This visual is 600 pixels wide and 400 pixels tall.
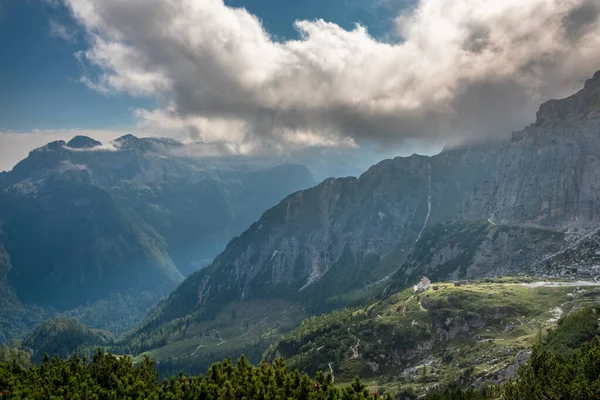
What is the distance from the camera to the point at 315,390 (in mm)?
83875

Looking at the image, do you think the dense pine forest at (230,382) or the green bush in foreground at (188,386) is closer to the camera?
the green bush in foreground at (188,386)

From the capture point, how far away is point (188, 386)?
91.9 meters

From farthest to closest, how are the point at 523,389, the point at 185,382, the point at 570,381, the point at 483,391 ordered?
1. the point at 483,391
2. the point at 523,389
3. the point at 570,381
4. the point at 185,382

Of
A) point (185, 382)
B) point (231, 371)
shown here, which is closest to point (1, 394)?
point (185, 382)

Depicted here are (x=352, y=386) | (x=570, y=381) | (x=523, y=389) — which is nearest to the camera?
(x=352, y=386)

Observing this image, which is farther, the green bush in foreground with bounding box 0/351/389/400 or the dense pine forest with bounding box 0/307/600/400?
the dense pine forest with bounding box 0/307/600/400

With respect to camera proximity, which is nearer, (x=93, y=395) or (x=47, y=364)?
→ (x=93, y=395)

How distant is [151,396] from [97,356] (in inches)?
1818

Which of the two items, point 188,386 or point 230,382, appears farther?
point 188,386

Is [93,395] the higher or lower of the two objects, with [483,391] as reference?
higher

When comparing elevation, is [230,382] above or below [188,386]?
above

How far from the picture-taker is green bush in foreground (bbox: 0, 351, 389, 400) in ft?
273

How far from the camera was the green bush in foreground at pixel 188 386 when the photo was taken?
273 ft

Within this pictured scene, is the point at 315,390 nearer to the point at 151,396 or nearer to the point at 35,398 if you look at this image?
the point at 151,396
